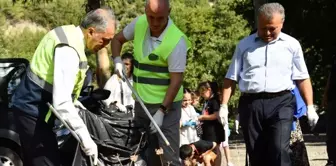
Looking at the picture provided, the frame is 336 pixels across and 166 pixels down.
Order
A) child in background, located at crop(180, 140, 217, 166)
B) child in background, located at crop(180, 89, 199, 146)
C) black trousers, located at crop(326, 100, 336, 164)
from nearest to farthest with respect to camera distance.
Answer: black trousers, located at crop(326, 100, 336, 164)
child in background, located at crop(180, 140, 217, 166)
child in background, located at crop(180, 89, 199, 146)

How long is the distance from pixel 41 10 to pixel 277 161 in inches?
2680

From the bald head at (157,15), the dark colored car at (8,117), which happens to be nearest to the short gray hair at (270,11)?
the bald head at (157,15)

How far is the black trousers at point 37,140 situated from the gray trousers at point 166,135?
1163 millimetres

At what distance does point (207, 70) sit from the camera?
176 ft

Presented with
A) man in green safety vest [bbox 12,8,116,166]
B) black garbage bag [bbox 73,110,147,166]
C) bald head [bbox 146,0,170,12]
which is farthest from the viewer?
bald head [bbox 146,0,170,12]

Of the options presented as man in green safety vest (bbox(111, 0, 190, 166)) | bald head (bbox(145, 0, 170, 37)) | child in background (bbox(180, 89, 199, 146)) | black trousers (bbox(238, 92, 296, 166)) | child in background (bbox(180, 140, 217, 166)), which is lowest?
child in background (bbox(180, 140, 217, 166))

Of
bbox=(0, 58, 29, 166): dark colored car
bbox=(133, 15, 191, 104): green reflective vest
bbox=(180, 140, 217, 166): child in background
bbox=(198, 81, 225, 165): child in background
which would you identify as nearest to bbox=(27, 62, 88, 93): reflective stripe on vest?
bbox=(133, 15, 191, 104): green reflective vest

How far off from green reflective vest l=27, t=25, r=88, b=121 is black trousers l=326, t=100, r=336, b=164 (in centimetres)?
486

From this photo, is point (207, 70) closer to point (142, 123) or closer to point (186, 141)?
point (186, 141)

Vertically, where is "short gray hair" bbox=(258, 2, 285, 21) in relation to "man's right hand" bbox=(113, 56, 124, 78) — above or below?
above

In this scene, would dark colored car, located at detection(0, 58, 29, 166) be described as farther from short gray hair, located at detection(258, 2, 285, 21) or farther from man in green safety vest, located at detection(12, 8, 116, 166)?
man in green safety vest, located at detection(12, 8, 116, 166)

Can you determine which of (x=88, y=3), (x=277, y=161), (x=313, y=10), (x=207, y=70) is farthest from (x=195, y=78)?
(x=277, y=161)

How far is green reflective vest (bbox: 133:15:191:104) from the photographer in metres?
7.27

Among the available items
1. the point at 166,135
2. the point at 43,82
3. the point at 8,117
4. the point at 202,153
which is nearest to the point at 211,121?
the point at 202,153
